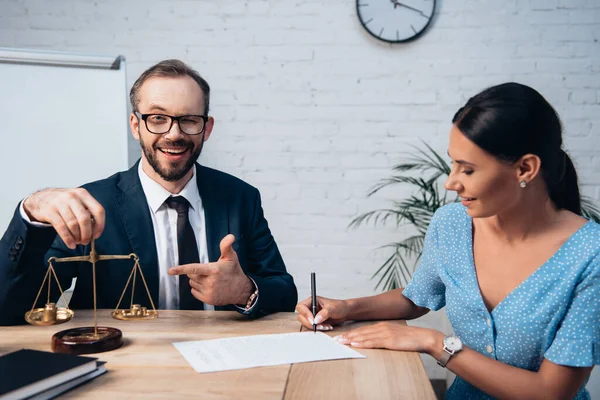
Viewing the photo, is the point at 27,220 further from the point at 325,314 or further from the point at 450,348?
the point at 450,348

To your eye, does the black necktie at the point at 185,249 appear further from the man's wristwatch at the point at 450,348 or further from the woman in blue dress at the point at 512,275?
the man's wristwatch at the point at 450,348

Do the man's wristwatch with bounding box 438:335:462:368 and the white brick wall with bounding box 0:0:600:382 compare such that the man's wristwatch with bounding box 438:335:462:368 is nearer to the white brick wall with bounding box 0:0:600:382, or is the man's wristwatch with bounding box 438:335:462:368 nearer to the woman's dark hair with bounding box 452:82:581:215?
the woman's dark hair with bounding box 452:82:581:215

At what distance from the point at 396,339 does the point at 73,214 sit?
0.71m

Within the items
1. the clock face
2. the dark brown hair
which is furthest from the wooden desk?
the clock face

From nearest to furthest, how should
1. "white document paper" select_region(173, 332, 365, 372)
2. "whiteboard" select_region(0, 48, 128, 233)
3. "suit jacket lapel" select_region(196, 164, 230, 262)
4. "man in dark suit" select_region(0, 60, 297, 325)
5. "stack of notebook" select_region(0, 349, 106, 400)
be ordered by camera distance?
"stack of notebook" select_region(0, 349, 106, 400) < "white document paper" select_region(173, 332, 365, 372) < "man in dark suit" select_region(0, 60, 297, 325) < "suit jacket lapel" select_region(196, 164, 230, 262) < "whiteboard" select_region(0, 48, 128, 233)

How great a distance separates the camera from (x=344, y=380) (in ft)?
3.38

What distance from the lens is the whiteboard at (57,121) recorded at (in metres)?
2.60

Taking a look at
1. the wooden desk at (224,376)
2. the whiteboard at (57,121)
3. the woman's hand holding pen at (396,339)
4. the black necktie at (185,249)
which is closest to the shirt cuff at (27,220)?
the wooden desk at (224,376)

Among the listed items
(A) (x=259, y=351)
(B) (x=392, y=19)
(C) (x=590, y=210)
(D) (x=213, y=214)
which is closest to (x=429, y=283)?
(A) (x=259, y=351)

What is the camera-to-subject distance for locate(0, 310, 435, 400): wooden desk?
963mm

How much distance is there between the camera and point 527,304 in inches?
51.6

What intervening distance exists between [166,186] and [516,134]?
103cm

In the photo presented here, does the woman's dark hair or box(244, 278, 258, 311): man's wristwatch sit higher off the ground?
the woman's dark hair

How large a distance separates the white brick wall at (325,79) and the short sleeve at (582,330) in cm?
186
